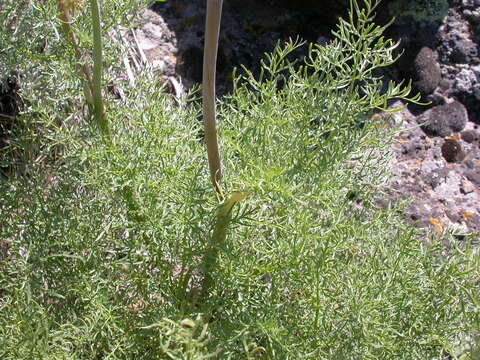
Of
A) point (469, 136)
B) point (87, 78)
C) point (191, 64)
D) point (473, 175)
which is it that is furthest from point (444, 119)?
point (87, 78)

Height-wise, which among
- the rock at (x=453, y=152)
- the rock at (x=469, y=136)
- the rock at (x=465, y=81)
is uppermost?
the rock at (x=465, y=81)

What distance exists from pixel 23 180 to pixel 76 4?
34 centimetres

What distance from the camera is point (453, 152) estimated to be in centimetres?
170

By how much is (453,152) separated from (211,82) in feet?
3.93

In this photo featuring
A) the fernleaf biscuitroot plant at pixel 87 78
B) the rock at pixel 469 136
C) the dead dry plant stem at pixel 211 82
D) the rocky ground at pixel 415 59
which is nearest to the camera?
the dead dry plant stem at pixel 211 82

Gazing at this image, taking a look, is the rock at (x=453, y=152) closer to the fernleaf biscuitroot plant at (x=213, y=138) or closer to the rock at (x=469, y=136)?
the rock at (x=469, y=136)

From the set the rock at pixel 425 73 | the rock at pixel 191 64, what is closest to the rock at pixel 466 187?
the rock at pixel 425 73

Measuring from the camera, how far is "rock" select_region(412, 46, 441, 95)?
5.81 feet

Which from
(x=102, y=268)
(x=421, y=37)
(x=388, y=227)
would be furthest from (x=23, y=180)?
(x=421, y=37)

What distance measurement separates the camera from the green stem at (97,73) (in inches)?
29.8

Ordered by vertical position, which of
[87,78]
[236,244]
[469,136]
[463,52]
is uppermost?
[87,78]

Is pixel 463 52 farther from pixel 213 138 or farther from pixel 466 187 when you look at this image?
pixel 213 138

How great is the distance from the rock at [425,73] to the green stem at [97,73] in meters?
1.18

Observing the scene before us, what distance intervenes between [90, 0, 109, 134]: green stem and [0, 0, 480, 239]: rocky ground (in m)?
0.66
